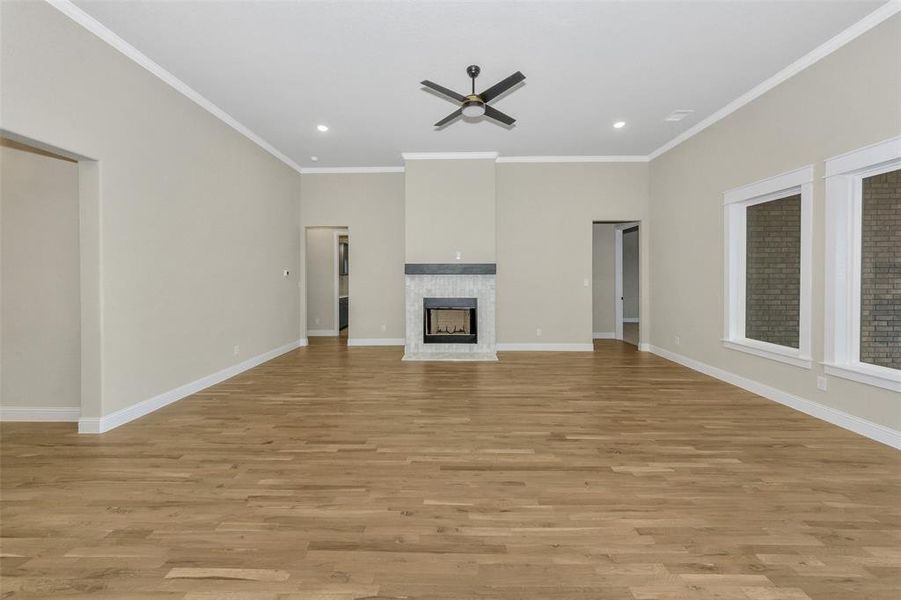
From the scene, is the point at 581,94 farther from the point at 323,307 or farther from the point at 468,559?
the point at 323,307

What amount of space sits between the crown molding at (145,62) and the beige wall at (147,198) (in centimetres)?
6

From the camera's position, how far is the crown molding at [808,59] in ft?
9.52

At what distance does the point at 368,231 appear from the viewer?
7.32m

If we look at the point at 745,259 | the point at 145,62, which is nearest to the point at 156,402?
the point at 145,62

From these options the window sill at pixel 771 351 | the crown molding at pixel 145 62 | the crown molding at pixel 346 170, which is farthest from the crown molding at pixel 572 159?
the crown molding at pixel 145 62

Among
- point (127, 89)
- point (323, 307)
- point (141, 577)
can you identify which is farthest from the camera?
point (323, 307)

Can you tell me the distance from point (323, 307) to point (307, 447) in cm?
596

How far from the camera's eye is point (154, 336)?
3.70 m

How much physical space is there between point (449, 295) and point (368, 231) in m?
2.10

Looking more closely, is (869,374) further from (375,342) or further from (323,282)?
(323,282)

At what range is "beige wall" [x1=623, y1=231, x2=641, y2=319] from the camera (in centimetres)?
1128

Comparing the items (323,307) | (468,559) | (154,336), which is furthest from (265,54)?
(323,307)

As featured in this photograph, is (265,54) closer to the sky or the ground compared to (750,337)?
closer to the sky

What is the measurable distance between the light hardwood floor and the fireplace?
2.56m
